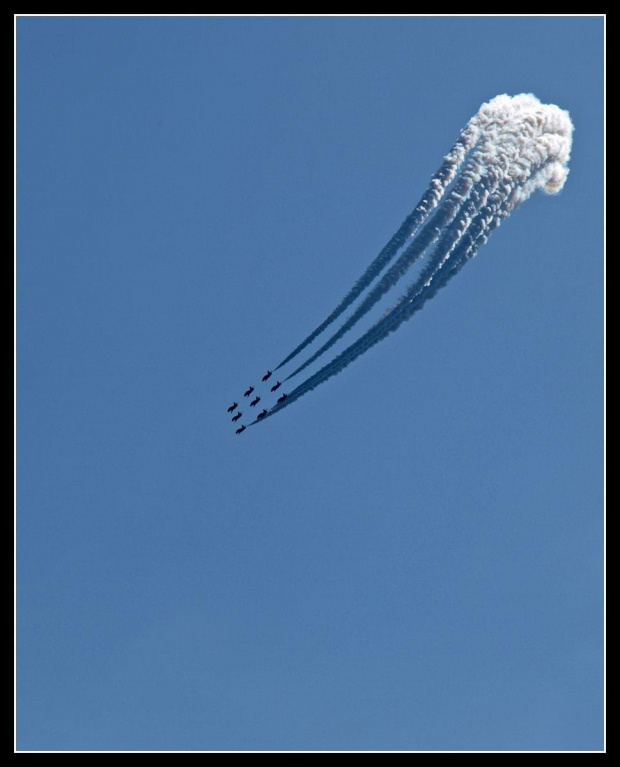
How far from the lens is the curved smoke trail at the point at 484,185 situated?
4266 centimetres

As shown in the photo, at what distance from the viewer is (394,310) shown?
44438 mm

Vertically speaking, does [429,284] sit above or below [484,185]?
below

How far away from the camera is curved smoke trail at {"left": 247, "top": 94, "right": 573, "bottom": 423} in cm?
4266

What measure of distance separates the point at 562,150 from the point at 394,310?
29.0ft

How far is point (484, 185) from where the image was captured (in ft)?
140

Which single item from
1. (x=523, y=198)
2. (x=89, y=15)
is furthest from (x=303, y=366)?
(x=89, y=15)

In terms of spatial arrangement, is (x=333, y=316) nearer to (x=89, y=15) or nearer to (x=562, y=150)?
(x=562, y=150)

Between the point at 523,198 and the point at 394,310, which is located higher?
the point at 523,198

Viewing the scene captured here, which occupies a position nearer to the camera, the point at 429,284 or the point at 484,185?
the point at 484,185
